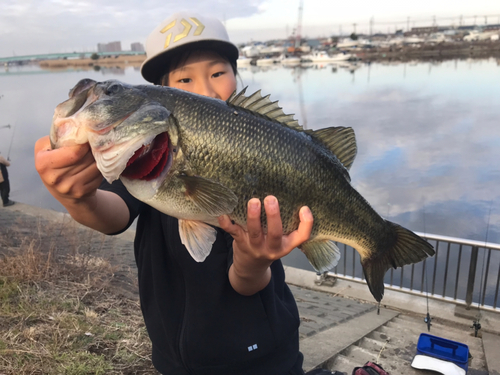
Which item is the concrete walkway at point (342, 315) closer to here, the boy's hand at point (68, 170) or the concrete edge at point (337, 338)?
the concrete edge at point (337, 338)

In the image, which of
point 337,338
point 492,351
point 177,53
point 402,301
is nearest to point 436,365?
point 337,338

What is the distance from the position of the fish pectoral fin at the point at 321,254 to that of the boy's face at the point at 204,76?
106cm

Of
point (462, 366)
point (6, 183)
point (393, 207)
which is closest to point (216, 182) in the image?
point (462, 366)

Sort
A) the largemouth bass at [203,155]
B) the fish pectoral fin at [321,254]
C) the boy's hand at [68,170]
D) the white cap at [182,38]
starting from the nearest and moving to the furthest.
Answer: the boy's hand at [68,170]
the largemouth bass at [203,155]
the fish pectoral fin at [321,254]
the white cap at [182,38]

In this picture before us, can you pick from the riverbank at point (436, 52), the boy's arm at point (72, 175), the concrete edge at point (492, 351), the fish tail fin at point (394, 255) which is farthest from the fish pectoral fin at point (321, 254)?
the riverbank at point (436, 52)

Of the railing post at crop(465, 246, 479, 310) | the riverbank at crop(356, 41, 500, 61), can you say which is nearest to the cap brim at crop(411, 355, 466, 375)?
the railing post at crop(465, 246, 479, 310)

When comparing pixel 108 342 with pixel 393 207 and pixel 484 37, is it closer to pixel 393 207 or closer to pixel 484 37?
pixel 393 207

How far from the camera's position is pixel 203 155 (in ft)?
5.58

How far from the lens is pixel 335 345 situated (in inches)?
174

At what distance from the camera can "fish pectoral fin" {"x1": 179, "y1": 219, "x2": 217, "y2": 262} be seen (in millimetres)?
1778

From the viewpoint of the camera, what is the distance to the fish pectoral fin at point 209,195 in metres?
1.67

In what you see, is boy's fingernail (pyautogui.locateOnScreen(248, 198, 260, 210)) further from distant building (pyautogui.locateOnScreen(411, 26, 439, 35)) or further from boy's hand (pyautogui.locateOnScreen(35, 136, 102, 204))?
distant building (pyautogui.locateOnScreen(411, 26, 439, 35))

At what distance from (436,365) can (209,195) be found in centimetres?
394

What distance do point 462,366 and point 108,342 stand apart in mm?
3888
